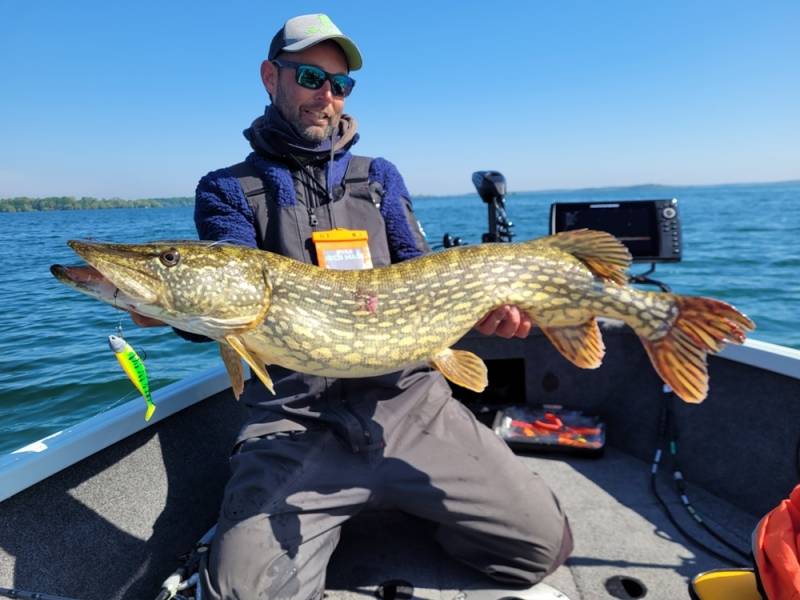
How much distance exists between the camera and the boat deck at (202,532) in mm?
2127

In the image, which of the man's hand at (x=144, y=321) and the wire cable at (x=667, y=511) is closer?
the man's hand at (x=144, y=321)

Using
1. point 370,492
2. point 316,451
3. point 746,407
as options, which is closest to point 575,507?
point 746,407

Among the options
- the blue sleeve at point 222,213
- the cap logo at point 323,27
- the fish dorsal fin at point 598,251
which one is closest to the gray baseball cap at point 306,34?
the cap logo at point 323,27

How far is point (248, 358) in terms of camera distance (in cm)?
200

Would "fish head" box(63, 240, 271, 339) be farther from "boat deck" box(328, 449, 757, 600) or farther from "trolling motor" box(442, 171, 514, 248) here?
"trolling motor" box(442, 171, 514, 248)

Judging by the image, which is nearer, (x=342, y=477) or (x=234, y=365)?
(x=234, y=365)

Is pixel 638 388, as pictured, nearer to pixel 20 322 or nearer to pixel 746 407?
pixel 746 407

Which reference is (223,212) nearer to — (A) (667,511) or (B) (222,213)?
(B) (222,213)

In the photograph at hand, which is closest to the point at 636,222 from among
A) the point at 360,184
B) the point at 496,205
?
the point at 496,205

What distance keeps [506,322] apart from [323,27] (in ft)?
5.51

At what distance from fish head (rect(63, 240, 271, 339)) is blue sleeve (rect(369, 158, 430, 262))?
895 millimetres

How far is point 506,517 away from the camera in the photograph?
2.37 meters

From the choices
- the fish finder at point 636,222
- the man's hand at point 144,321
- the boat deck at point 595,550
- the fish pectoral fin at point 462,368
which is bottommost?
the boat deck at point 595,550

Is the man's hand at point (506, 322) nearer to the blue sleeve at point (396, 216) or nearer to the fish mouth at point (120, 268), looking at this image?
the blue sleeve at point (396, 216)
